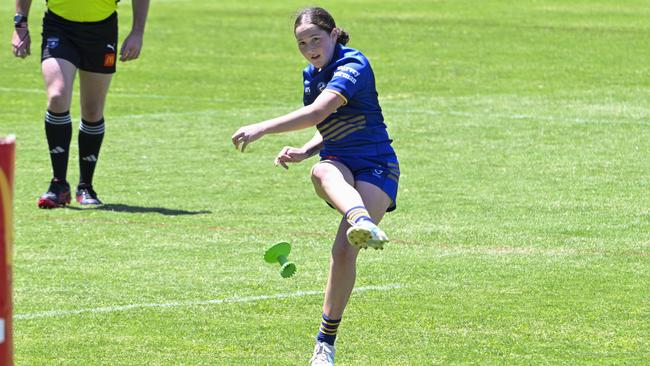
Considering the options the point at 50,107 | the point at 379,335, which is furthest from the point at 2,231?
the point at 50,107

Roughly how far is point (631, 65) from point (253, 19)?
11743 mm

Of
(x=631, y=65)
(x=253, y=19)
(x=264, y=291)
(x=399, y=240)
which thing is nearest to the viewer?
(x=264, y=291)

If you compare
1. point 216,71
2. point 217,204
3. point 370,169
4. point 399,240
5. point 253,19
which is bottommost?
point 253,19

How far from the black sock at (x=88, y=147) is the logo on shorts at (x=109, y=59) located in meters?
0.62

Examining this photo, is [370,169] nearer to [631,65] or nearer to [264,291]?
[264,291]

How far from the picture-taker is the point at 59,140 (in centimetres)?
1275

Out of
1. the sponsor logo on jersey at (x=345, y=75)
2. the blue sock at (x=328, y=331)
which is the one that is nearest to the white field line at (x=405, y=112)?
the sponsor logo on jersey at (x=345, y=75)

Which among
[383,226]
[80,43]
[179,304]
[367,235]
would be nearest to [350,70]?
[367,235]

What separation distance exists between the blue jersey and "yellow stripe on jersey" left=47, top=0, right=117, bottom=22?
203 inches

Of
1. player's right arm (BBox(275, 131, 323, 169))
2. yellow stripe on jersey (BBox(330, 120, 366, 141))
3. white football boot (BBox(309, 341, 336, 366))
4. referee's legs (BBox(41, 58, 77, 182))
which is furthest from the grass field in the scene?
yellow stripe on jersey (BBox(330, 120, 366, 141))

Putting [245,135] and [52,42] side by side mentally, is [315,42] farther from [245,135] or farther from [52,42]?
[52,42]

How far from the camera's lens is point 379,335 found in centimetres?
805

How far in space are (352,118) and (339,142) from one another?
0.45 feet

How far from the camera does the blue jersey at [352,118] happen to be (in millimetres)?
7622
